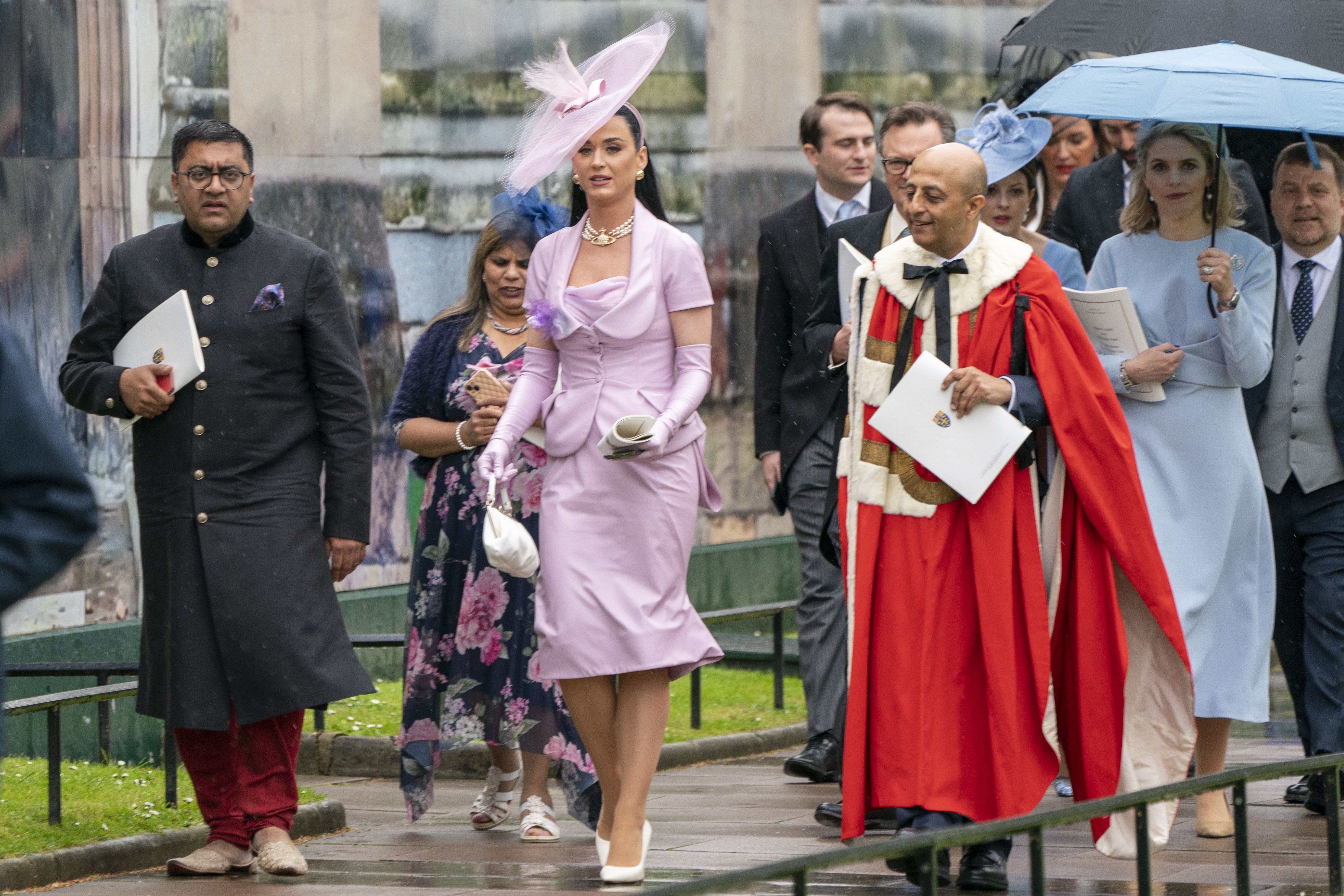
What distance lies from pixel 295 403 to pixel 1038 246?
8.60 ft

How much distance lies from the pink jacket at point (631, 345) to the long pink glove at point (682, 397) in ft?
0.18

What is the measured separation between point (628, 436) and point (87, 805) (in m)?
2.35

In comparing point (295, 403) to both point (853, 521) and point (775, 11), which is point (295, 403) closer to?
point (853, 521)

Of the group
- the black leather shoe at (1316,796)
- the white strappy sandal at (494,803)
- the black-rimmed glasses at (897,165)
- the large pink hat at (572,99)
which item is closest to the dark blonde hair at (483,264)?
the large pink hat at (572,99)

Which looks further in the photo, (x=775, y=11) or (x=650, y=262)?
(x=775, y=11)

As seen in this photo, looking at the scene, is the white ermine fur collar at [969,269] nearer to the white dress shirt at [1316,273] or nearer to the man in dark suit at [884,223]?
the man in dark suit at [884,223]

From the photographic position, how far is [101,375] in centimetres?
644

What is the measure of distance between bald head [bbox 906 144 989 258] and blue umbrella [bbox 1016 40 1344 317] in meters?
0.74

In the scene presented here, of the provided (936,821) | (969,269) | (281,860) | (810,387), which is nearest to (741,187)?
(810,387)

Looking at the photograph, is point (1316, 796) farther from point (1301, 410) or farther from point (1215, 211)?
point (1215, 211)

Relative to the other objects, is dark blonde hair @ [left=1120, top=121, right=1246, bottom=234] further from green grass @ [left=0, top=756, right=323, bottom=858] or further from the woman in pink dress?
green grass @ [left=0, top=756, right=323, bottom=858]

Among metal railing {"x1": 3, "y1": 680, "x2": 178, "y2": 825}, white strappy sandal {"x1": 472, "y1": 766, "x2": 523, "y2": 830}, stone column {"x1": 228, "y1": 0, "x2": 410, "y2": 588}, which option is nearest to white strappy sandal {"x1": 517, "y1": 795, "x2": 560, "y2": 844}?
white strappy sandal {"x1": 472, "y1": 766, "x2": 523, "y2": 830}

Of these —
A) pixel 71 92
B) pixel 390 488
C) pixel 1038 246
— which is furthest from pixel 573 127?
pixel 390 488

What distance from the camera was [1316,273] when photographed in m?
7.31
